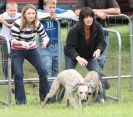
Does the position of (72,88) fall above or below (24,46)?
below

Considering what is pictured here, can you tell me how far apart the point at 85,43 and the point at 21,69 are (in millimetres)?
1160

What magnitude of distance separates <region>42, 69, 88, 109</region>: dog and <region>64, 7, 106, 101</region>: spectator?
1.88 ft

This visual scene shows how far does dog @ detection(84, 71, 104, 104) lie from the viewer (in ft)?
33.6

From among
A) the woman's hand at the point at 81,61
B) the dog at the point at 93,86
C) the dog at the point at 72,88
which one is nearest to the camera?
Answer: the dog at the point at 72,88

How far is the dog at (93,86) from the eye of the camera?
10243mm

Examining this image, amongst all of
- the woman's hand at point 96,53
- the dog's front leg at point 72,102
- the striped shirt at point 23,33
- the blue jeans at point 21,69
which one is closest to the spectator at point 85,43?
the woman's hand at point 96,53

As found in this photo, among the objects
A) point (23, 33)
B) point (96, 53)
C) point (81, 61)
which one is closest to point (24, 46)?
point (23, 33)

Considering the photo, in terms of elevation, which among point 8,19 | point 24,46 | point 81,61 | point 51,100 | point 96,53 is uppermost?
point 8,19

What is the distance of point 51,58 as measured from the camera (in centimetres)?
1196

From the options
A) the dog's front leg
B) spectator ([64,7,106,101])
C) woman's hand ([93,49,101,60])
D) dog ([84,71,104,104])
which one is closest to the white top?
spectator ([64,7,106,101])

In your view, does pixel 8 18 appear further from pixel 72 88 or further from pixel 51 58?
pixel 72 88

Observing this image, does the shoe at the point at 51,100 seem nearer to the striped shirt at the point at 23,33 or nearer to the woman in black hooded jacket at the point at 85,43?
the woman in black hooded jacket at the point at 85,43

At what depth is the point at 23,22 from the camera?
35.3 ft

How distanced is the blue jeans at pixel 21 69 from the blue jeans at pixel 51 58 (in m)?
0.81
